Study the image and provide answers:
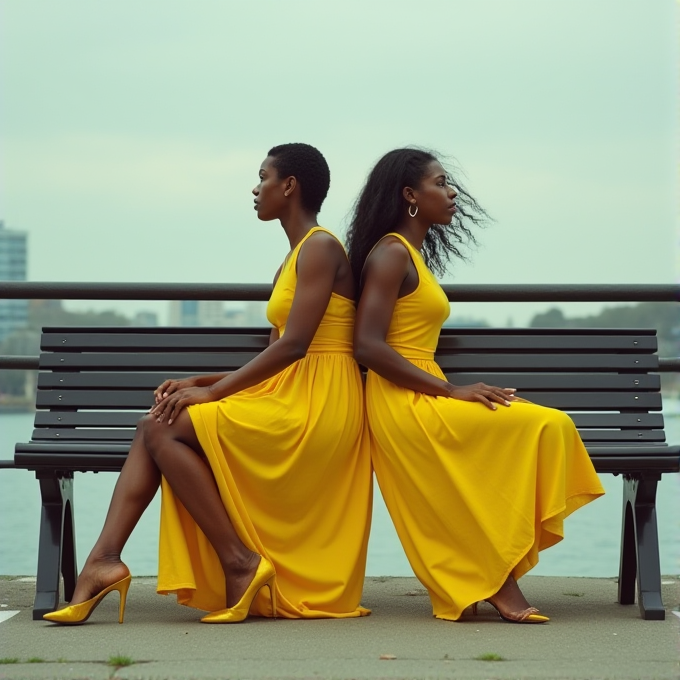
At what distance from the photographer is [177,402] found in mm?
3727

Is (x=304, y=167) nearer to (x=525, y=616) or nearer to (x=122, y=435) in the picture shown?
(x=122, y=435)

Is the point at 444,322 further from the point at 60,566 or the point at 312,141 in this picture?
the point at 60,566

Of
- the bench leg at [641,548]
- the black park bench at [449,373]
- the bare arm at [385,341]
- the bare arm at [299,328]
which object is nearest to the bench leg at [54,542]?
the black park bench at [449,373]

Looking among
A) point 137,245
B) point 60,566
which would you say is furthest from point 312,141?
point 137,245

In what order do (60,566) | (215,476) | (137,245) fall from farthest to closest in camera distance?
(137,245) < (60,566) < (215,476)

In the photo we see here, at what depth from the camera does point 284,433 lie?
Result: 3762 mm

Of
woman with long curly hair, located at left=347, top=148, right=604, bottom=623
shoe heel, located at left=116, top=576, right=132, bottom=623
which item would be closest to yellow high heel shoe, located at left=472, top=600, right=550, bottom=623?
woman with long curly hair, located at left=347, top=148, right=604, bottom=623

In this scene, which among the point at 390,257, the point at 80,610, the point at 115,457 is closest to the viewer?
the point at 80,610

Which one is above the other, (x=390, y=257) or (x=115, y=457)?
(x=390, y=257)

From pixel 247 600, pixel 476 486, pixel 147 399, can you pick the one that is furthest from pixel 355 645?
pixel 147 399

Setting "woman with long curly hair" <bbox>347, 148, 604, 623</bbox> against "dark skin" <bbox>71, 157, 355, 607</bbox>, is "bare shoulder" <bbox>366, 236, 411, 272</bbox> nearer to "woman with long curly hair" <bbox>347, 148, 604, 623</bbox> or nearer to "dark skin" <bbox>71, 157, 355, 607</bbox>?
"woman with long curly hair" <bbox>347, 148, 604, 623</bbox>

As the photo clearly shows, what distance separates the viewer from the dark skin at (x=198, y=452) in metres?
3.61

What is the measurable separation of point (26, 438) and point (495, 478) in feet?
6.02

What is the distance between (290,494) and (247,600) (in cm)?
39
